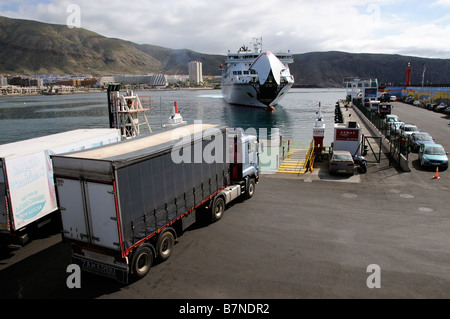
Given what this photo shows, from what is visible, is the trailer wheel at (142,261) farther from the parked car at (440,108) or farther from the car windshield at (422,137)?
the parked car at (440,108)

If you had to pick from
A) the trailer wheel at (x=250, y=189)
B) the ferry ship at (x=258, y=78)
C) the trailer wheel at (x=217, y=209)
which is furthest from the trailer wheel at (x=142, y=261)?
the ferry ship at (x=258, y=78)

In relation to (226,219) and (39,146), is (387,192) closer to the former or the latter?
(226,219)

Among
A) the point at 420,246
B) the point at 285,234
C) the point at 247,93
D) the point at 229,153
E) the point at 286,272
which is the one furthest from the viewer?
the point at 247,93

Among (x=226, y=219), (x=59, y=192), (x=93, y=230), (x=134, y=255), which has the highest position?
(x=59, y=192)

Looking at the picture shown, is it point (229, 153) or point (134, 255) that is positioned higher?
point (229, 153)

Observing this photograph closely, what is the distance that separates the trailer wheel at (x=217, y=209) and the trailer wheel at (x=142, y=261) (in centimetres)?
369

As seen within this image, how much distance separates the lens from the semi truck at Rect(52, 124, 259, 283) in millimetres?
7562

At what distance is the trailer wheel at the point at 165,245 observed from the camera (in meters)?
9.04

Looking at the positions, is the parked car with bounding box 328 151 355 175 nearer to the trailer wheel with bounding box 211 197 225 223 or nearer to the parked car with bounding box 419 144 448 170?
the parked car with bounding box 419 144 448 170

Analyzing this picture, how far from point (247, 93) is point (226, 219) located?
240 ft

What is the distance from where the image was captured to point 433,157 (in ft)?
63.4

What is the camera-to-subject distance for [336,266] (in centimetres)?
891

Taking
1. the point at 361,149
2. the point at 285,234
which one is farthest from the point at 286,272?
the point at 361,149
